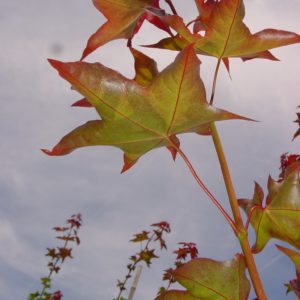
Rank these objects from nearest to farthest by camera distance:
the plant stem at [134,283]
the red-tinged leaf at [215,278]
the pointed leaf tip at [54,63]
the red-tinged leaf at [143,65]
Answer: the pointed leaf tip at [54,63], the red-tinged leaf at [215,278], the red-tinged leaf at [143,65], the plant stem at [134,283]

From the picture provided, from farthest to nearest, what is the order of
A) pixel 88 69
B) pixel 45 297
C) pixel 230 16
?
pixel 45 297
pixel 230 16
pixel 88 69

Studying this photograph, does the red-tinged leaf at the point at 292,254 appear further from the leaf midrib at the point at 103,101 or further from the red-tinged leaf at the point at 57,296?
the red-tinged leaf at the point at 57,296

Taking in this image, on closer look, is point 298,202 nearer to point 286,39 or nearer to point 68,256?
point 286,39

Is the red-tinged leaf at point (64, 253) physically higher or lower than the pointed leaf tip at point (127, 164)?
higher

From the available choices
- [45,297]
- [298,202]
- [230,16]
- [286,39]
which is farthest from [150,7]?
[45,297]

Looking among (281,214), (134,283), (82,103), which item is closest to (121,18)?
(82,103)

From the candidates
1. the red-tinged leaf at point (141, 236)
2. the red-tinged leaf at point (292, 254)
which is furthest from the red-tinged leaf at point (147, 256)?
the red-tinged leaf at point (292, 254)
